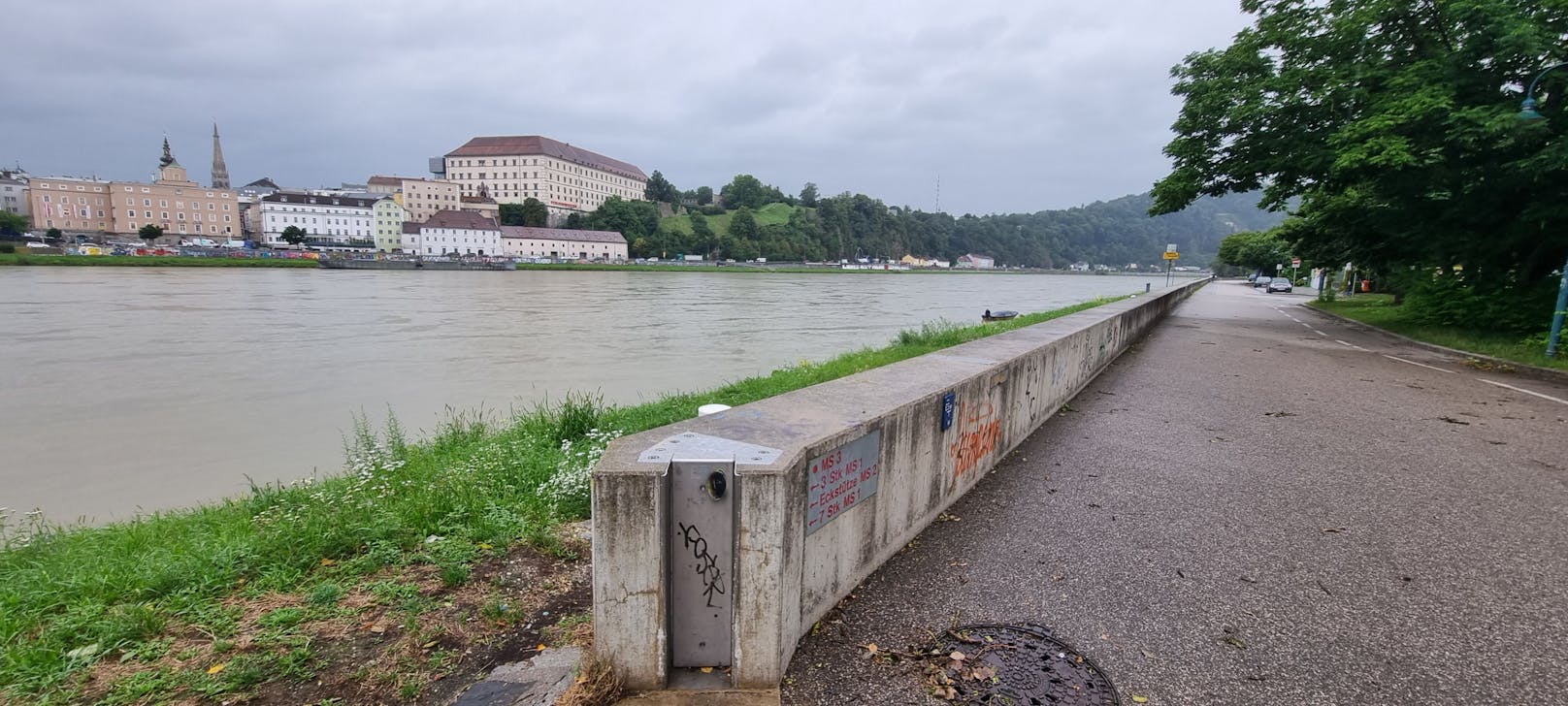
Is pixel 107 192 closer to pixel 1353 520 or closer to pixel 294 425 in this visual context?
pixel 294 425

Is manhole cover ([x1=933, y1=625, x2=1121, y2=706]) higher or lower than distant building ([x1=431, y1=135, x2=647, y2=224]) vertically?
lower

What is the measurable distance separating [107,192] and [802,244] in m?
122

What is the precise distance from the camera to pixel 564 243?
4712 inches

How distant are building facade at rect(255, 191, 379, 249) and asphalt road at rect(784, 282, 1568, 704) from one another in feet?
465

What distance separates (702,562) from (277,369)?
704 inches

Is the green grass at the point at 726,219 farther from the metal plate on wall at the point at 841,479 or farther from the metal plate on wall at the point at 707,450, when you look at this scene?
the metal plate on wall at the point at 707,450

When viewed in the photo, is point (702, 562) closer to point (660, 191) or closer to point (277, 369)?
point (277, 369)

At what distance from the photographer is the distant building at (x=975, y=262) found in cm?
16912

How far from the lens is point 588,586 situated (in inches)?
136

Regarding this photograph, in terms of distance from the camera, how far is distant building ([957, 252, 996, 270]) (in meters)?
169

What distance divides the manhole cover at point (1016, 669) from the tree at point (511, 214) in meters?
136

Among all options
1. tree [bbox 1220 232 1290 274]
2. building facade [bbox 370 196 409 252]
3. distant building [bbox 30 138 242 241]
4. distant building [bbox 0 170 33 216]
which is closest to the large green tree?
tree [bbox 1220 232 1290 274]

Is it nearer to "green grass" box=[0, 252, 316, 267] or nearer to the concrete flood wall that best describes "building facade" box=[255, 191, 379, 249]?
"green grass" box=[0, 252, 316, 267]

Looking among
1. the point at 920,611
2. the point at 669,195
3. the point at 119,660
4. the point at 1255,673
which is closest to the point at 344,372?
the point at 119,660
